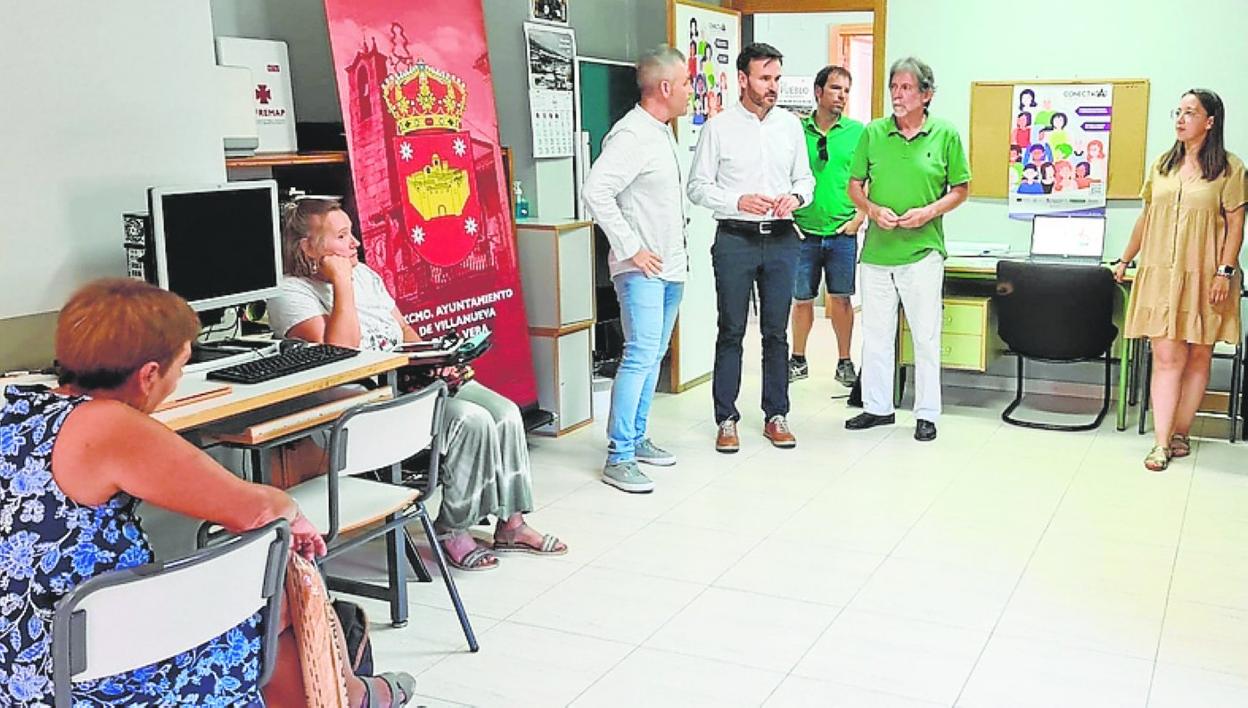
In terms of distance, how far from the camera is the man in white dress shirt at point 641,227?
4477 mm

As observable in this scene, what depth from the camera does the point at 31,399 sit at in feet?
6.67

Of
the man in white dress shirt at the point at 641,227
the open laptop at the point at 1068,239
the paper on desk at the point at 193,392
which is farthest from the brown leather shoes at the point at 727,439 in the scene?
the paper on desk at the point at 193,392

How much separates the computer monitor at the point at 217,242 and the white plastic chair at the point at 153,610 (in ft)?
4.27

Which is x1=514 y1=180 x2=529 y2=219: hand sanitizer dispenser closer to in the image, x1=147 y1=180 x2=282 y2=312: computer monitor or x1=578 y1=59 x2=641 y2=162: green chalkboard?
x1=578 y1=59 x2=641 y2=162: green chalkboard

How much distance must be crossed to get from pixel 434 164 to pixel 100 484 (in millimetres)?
2749

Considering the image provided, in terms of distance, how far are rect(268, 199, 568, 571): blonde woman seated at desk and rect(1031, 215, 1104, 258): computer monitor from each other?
2.95m

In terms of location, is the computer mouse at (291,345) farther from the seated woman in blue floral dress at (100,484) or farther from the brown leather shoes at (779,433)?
the brown leather shoes at (779,433)

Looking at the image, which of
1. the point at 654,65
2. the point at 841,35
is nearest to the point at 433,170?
the point at 654,65

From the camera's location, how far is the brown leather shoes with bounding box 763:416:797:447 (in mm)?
5125

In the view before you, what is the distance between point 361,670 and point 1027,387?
435 centimetres

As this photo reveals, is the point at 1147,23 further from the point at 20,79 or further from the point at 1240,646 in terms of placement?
the point at 20,79

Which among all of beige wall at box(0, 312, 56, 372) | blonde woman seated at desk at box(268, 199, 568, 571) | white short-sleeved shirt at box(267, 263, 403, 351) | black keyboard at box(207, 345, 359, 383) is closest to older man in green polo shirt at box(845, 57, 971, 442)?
blonde woman seated at desk at box(268, 199, 568, 571)

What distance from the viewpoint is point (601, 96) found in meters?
5.89

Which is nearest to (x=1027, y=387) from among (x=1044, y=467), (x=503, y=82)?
(x=1044, y=467)
